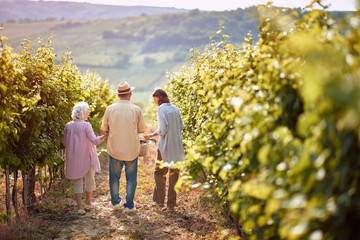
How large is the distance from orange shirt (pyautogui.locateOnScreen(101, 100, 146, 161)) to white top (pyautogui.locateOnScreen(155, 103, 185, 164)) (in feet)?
1.31

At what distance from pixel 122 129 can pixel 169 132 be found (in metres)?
0.77

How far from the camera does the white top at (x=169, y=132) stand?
6.21 meters

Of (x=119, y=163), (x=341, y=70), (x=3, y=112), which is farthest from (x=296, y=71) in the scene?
(x=119, y=163)

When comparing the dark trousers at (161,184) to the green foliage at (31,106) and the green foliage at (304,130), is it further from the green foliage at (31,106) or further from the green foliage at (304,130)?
the green foliage at (304,130)

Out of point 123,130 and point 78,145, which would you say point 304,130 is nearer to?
point 123,130

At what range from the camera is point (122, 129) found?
6.09 meters

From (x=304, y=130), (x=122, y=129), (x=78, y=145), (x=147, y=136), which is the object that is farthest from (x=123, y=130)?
(x=304, y=130)

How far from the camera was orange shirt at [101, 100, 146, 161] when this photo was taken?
608 centimetres

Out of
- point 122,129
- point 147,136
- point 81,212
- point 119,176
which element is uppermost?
point 122,129

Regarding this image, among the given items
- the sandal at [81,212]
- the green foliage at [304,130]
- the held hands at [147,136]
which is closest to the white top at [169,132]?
the held hands at [147,136]

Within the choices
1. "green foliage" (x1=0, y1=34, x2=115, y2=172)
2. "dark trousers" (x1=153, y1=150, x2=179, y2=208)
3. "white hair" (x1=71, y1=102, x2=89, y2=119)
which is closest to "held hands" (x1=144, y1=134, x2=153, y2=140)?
"dark trousers" (x1=153, y1=150, x2=179, y2=208)

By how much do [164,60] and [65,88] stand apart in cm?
11280

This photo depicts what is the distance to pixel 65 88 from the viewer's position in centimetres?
646

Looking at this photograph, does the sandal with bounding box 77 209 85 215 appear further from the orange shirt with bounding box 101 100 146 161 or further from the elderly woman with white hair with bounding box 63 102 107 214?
the orange shirt with bounding box 101 100 146 161
